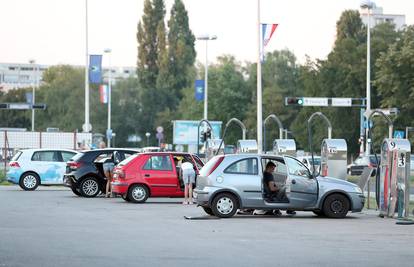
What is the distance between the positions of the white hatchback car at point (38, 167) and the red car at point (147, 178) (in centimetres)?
830

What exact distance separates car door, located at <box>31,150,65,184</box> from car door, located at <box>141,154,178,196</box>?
903cm

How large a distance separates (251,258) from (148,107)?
106 meters

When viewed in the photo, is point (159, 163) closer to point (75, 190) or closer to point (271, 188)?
point (75, 190)

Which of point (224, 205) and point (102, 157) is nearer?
point (224, 205)

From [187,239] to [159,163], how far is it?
12.5 m

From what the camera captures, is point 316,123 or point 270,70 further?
point 270,70

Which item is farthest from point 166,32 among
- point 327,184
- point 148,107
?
point 327,184

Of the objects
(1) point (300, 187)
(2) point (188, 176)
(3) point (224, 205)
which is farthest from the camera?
(2) point (188, 176)

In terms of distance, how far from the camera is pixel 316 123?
3462 inches

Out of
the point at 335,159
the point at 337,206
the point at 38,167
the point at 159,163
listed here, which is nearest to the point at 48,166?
the point at 38,167

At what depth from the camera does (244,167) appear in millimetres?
23375

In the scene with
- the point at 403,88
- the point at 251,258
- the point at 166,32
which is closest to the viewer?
the point at 251,258

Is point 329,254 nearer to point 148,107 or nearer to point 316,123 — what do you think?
point 316,123

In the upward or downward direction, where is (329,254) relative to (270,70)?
downward
